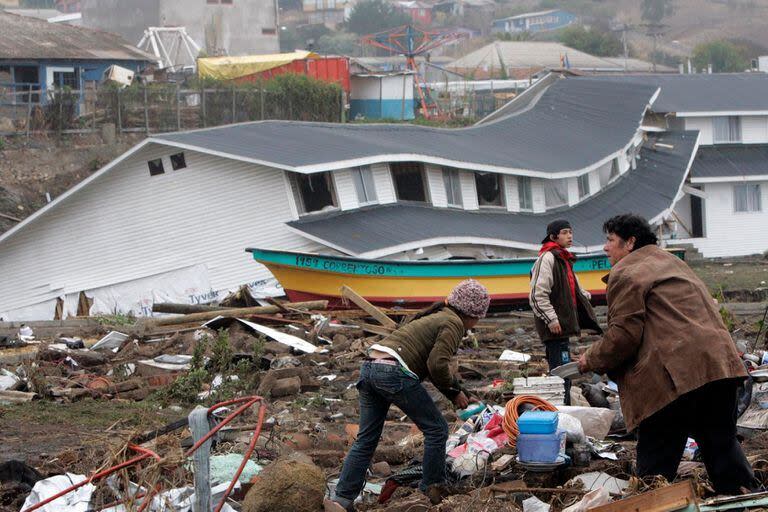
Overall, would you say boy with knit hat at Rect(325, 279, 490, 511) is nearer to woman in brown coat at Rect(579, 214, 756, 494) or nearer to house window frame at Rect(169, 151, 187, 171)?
woman in brown coat at Rect(579, 214, 756, 494)

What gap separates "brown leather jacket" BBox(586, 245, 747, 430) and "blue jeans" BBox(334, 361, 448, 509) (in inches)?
50.2

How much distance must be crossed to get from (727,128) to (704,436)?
3918 centimetres

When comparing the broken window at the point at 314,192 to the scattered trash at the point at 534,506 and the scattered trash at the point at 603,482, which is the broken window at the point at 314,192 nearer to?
the scattered trash at the point at 603,482

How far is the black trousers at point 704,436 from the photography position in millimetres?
6512

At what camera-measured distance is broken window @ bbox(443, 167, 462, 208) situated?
1045 inches

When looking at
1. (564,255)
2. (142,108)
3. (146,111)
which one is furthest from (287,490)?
(142,108)

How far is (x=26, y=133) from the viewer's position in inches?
1533

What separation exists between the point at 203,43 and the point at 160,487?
64575mm

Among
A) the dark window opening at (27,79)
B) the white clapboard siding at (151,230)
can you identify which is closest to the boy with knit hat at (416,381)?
the white clapboard siding at (151,230)

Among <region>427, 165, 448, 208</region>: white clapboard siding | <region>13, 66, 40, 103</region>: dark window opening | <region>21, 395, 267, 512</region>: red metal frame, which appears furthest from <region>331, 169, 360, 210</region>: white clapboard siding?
<region>13, 66, 40, 103</region>: dark window opening

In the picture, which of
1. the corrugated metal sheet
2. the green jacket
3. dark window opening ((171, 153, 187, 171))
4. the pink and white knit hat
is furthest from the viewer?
the corrugated metal sheet

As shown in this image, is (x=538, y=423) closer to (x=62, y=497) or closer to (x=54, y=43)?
(x=62, y=497)

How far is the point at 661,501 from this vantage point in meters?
6.36

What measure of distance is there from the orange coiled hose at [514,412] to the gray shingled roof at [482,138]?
50.0 feet
